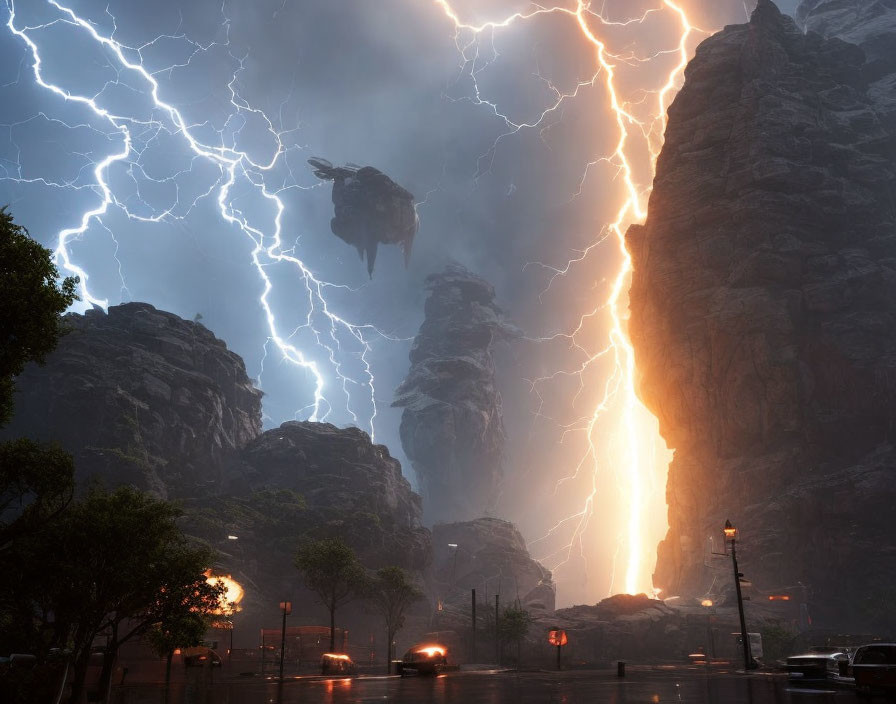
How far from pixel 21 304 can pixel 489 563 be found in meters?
141

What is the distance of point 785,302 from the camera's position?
92.4 meters

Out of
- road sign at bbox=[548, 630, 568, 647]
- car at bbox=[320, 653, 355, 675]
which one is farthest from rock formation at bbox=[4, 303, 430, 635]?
road sign at bbox=[548, 630, 568, 647]

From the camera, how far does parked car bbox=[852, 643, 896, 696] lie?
17.1 meters

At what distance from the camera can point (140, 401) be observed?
328ft

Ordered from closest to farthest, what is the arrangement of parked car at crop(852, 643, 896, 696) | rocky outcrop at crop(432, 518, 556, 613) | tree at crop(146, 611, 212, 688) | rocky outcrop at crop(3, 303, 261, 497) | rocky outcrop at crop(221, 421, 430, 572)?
parked car at crop(852, 643, 896, 696)
tree at crop(146, 611, 212, 688)
rocky outcrop at crop(3, 303, 261, 497)
rocky outcrop at crop(221, 421, 430, 572)
rocky outcrop at crop(432, 518, 556, 613)

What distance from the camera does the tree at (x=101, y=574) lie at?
66.8ft

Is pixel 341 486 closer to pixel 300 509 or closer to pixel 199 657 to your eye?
pixel 300 509

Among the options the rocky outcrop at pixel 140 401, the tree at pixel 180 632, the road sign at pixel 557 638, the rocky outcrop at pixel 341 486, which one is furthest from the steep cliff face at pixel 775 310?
the rocky outcrop at pixel 140 401

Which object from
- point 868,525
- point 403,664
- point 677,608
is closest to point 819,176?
point 868,525

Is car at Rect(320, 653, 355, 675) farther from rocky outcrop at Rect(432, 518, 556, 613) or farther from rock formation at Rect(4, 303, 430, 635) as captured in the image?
rocky outcrop at Rect(432, 518, 556, 613)

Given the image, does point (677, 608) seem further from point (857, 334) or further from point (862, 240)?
point (862, 240)

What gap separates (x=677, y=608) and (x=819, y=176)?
72512 mm

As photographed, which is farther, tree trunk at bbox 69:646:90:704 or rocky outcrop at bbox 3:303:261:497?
rocky outcrop at bbox 3:303:261:497

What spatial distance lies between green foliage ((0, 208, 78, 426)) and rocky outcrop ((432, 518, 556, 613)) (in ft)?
405
